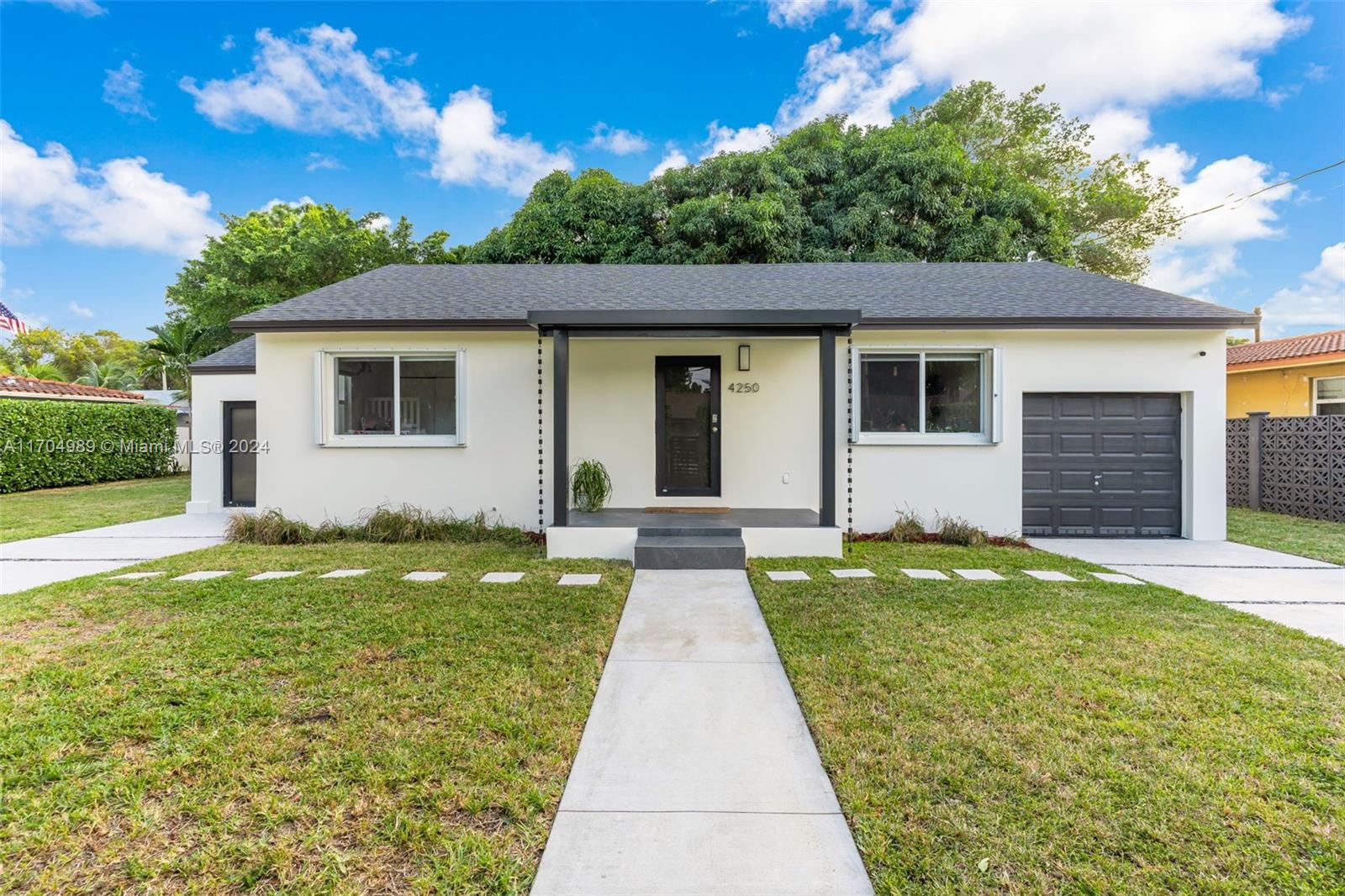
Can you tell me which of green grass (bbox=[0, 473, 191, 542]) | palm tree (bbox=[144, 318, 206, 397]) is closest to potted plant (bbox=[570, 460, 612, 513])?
green grass (bbox=[0, 473, 191, 542])

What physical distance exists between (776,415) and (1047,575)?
376 centimetres

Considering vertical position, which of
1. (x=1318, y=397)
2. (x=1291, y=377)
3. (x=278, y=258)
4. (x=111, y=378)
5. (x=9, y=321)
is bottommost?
(x=1318, y=397)

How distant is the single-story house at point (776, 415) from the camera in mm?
7723

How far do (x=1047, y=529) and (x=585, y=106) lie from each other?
55.2ft

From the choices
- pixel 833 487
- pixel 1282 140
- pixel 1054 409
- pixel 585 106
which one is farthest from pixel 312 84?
pixel 1282 140

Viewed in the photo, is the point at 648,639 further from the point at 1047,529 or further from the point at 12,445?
the point at 12,445

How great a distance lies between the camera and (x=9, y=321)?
13227 mm

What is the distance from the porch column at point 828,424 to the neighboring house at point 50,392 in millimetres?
18755

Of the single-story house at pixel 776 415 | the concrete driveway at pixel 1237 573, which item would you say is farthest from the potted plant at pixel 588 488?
the concrete driveway at pixel 1237 573

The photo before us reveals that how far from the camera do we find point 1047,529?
7.95m

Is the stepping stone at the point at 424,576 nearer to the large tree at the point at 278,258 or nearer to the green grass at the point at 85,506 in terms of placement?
the green grass at the point at 85,506

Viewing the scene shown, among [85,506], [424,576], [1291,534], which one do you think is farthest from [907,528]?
[85,506]

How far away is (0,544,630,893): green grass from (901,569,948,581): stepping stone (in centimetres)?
310

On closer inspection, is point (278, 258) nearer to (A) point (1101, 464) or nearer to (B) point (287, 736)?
(B) point (287, 736)
